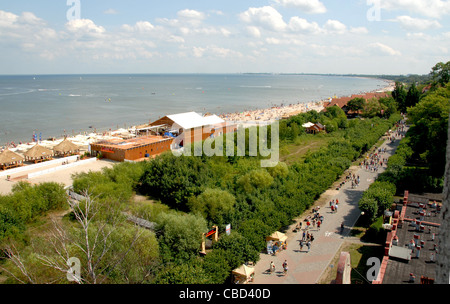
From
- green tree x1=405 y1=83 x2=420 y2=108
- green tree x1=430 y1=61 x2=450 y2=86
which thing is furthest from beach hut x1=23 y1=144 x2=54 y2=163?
green tree x1=405 y1=83 x2=420 y2=108

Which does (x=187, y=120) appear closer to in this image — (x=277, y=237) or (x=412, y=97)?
(x=277, y=237)

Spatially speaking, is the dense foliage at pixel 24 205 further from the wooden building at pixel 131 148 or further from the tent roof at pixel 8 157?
the tent roof at pixel 8 157

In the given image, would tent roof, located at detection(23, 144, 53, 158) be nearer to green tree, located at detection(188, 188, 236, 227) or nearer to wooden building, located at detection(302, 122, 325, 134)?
green tree, located at detection(188, 188, 236, 227)

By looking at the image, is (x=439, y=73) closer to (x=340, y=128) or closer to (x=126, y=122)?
(x=340, y=128)

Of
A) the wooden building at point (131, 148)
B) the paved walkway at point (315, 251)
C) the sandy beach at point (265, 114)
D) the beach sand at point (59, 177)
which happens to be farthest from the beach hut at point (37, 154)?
the sandy beach at point (265, 114)

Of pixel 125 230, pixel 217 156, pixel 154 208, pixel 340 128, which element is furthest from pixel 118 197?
pixel 340 128
